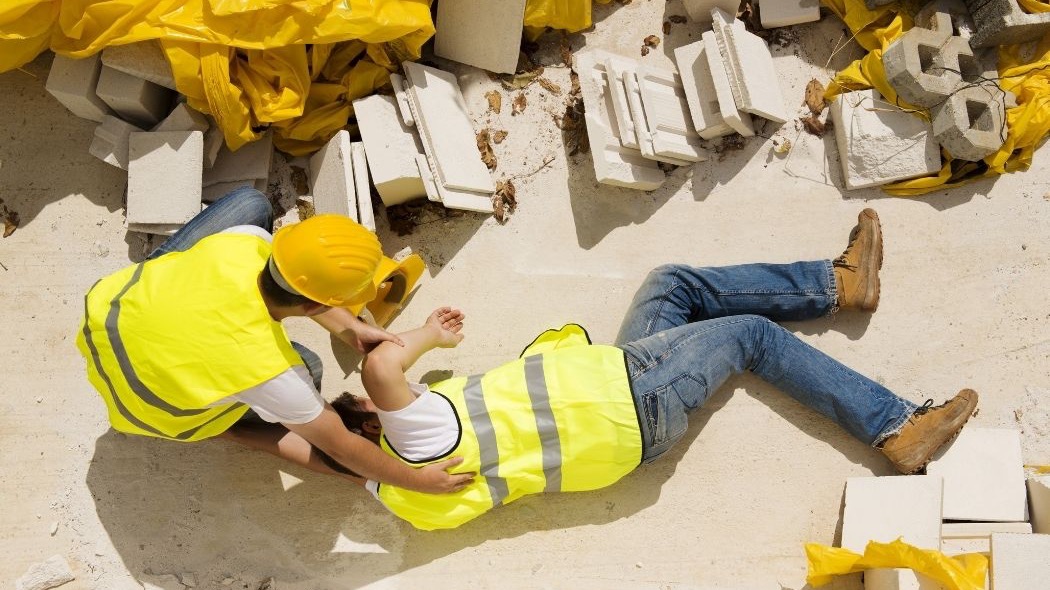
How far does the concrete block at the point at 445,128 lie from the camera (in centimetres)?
366

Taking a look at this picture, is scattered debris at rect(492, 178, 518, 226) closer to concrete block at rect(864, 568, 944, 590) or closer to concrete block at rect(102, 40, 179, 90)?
concrete block at rect(102, 40, 179, 90)

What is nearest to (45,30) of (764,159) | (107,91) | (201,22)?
(107,91)

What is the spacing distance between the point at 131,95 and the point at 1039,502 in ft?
13.2

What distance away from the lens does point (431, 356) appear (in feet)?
12.3

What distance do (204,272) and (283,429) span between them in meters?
1.01

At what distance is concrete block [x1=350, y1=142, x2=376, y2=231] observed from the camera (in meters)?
3.64

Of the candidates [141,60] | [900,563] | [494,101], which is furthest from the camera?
[494,101]

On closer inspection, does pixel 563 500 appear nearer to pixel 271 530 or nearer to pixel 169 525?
pixel 271 530

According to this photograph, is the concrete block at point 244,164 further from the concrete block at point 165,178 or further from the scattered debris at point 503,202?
the scattered debris at point 503,202

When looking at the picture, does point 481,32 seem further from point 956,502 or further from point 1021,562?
point 1021,562

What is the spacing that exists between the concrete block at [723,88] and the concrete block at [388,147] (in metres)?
1.32

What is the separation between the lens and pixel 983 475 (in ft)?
11.1

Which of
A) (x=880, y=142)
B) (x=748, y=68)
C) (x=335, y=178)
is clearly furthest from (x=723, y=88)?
(x=335, y=178)

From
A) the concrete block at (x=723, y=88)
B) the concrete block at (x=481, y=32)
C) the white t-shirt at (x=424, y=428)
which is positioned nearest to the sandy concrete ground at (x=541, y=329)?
the concrete block at (x=481, y=32)
